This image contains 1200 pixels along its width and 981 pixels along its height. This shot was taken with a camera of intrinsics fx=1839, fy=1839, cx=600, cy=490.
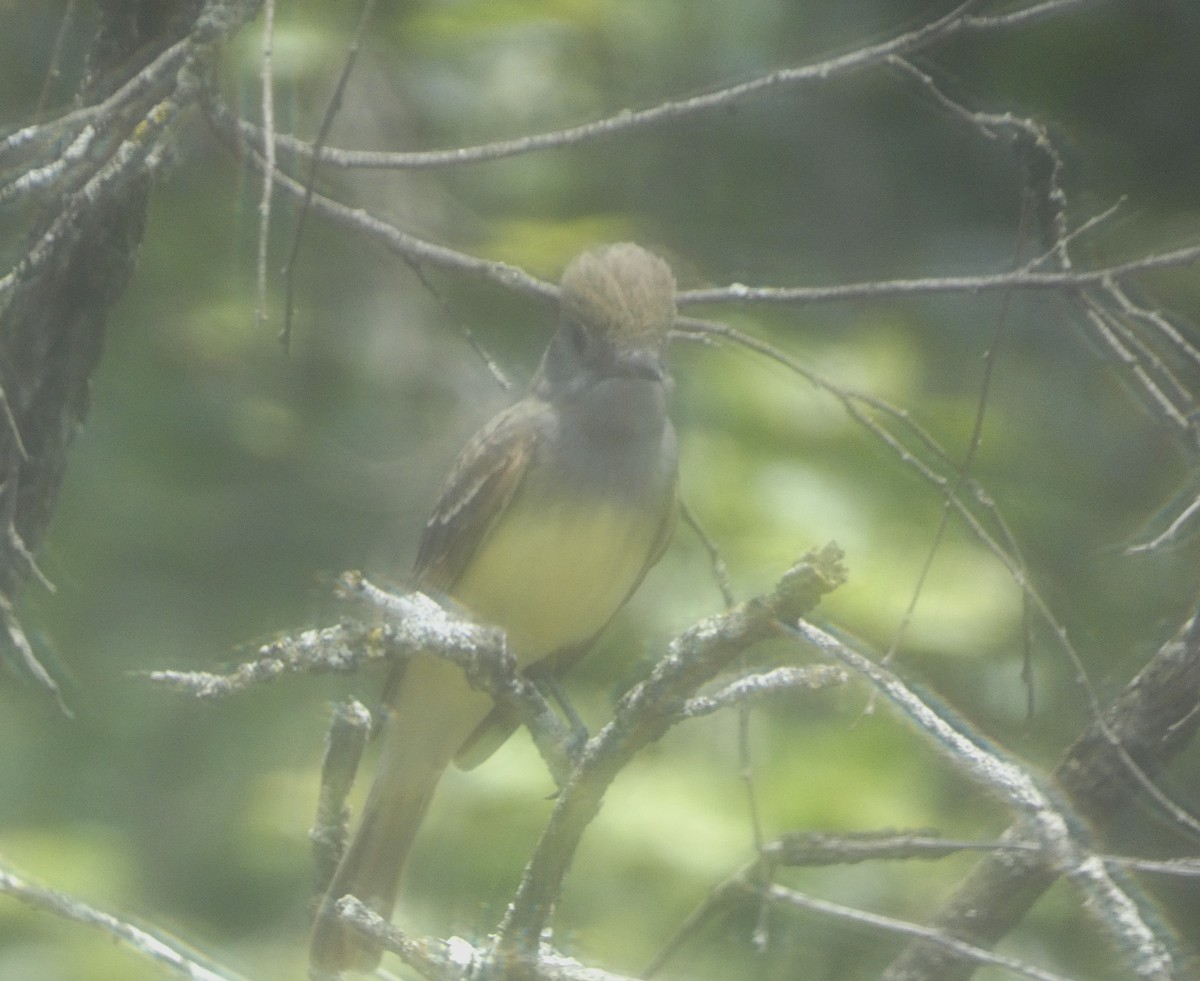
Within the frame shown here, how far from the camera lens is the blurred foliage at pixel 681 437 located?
1315 millimetres

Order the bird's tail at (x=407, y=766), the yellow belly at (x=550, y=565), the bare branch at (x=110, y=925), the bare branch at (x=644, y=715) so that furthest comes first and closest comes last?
the yellow belly at (x=550, y=565) → the bird's tail at (x=407, y=766) → the bare branch at (x=110, y=925) → the bare branch at (x=644, y=715)

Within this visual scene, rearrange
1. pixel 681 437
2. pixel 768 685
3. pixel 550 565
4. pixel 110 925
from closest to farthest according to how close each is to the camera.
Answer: pixel 768 685 < pixel 110 925 < pixel 550 565 < pixel 681 437

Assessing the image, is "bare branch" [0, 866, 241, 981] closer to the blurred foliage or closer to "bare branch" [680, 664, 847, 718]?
the blurred foliage

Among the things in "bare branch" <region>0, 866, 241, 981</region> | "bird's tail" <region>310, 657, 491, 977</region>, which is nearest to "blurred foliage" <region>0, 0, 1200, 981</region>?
"bird's tail" <region>310, 657, 491, 977</region>

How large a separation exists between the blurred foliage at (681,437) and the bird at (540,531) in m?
0.05

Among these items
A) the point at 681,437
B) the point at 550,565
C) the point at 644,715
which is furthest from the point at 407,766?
the point at 644,715

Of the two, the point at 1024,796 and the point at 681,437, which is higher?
the point at 681,437

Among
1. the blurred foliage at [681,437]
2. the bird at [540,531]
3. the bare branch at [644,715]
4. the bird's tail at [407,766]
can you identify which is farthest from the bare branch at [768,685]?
the bird at [540,531]

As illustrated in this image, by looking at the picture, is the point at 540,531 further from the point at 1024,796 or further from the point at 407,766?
the point at 1024,796

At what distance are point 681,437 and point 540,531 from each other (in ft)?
0.86

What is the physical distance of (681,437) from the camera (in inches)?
62.4

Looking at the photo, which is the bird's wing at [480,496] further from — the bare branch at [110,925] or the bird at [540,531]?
the bare branch at [110,925]

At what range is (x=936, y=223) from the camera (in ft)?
6.35

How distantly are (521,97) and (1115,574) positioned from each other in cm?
80
